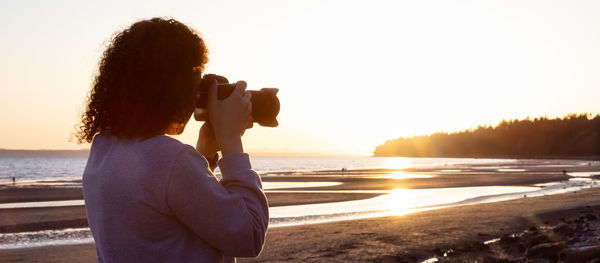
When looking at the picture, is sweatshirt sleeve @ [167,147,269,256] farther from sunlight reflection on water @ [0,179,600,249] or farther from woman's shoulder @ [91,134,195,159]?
sunlight reflection on water @ [0,179,600,249]

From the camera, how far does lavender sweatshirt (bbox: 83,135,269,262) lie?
1.29m

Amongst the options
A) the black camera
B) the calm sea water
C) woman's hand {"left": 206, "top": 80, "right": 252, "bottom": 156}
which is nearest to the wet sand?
the black camera

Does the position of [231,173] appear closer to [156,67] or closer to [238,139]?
[238,139]

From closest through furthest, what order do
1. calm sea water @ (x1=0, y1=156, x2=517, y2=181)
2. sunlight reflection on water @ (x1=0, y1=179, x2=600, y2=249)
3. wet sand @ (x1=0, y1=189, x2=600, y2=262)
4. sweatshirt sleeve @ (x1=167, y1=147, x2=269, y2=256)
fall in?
sweatshirt sleeve @ (x1=167, y1=147, x2=269, y2=256) → wet sand @ (x1=0, y1=189, x2=600, y2=262) → sunlight reflection on water @ (x1=0, y1=179, x2=600, y2=249) → calm sea water @ (x1=0, y1=156, x2=517, y2=181)

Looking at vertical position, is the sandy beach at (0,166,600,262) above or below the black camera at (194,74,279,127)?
below

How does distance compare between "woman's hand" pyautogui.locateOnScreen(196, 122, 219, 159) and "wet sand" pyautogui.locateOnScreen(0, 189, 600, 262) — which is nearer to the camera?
"woman's hand" pyautogui.locateOnScreen(196, 122, 219, 159)

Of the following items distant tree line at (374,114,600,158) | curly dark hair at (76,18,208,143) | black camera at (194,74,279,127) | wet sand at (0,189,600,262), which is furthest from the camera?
distant tree line at (374,114,600,158)

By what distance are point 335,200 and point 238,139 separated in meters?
19.5

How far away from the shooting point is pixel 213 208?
1307 mm

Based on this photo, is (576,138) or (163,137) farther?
(576,138)

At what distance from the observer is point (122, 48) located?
1.46 m

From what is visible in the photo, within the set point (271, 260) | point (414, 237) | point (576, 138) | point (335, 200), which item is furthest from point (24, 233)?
point (576, 138)

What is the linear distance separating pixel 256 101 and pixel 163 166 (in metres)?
0.43

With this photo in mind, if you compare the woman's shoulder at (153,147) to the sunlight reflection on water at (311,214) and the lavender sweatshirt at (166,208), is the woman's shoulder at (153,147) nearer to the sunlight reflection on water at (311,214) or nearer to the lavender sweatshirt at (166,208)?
the lavender sweatshirt at (166,208)
